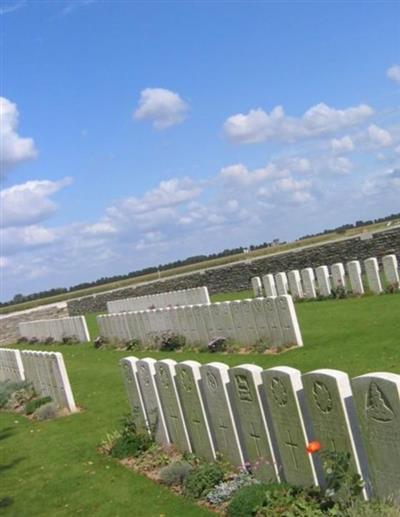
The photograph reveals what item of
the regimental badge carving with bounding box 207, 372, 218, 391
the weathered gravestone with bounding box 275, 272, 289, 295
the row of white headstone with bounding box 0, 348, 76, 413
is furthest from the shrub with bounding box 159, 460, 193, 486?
the weathered gravestone with bounding box 275, 272, 289, 295

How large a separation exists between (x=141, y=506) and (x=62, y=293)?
258 feet

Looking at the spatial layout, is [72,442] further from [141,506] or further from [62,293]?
[62,293]

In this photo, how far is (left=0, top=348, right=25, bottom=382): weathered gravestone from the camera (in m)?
17.1

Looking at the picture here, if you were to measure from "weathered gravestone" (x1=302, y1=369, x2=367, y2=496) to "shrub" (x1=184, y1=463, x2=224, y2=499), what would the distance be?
1833mm

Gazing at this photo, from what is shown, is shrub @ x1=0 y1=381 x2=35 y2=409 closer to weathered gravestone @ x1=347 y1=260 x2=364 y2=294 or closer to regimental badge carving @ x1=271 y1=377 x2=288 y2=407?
weathered gravestone @ x1=347 y1=260 x2=364 y2=294

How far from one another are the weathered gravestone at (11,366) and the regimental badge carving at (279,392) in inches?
455

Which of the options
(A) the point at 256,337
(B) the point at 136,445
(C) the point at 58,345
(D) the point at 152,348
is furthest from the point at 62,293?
(B) the point at 136,445

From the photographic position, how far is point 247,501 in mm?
6598

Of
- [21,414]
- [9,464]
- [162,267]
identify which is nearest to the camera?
[9,464]

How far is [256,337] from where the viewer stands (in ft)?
52.1

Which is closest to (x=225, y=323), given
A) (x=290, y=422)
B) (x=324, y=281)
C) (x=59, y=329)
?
(x=324, y=281)

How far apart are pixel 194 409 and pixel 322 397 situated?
2.73 m

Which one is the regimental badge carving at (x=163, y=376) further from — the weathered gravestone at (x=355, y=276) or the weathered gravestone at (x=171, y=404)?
the weathered gravestone at (x=355, y=276)

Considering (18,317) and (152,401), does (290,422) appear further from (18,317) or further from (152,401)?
(18,317)
